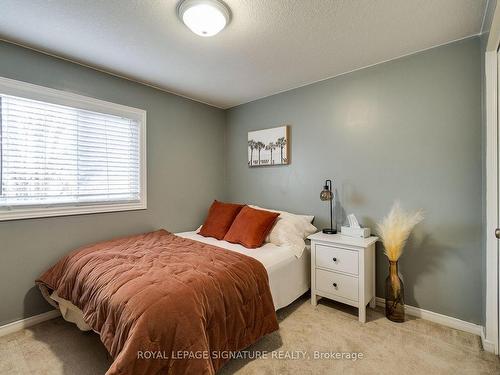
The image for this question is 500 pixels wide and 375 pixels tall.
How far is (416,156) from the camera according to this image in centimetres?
216

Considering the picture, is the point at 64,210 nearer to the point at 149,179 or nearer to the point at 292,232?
the point at 149,179

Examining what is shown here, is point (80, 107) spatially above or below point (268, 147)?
above

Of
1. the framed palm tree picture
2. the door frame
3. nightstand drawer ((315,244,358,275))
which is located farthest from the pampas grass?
the framed palm tree picture

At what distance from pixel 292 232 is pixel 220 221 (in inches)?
32.7

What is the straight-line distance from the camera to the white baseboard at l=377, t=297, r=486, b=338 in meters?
1.92

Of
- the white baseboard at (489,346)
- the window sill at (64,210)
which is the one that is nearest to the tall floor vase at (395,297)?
the white baseboard at (489,346)

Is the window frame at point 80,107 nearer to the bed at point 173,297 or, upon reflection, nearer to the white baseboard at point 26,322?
the bed at point 173,297

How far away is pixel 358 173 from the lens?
2490 mm

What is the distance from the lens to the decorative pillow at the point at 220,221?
→ 9.05ft

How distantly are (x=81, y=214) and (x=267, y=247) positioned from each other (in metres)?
1.80

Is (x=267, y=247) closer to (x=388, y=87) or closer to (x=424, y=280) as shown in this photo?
(x=424, y=280)

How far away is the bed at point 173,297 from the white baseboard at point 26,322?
0.26 metres

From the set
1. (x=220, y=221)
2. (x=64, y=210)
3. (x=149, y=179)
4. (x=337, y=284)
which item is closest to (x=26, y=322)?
(x=64, y=210)

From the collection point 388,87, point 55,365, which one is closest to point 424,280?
point 388,87
